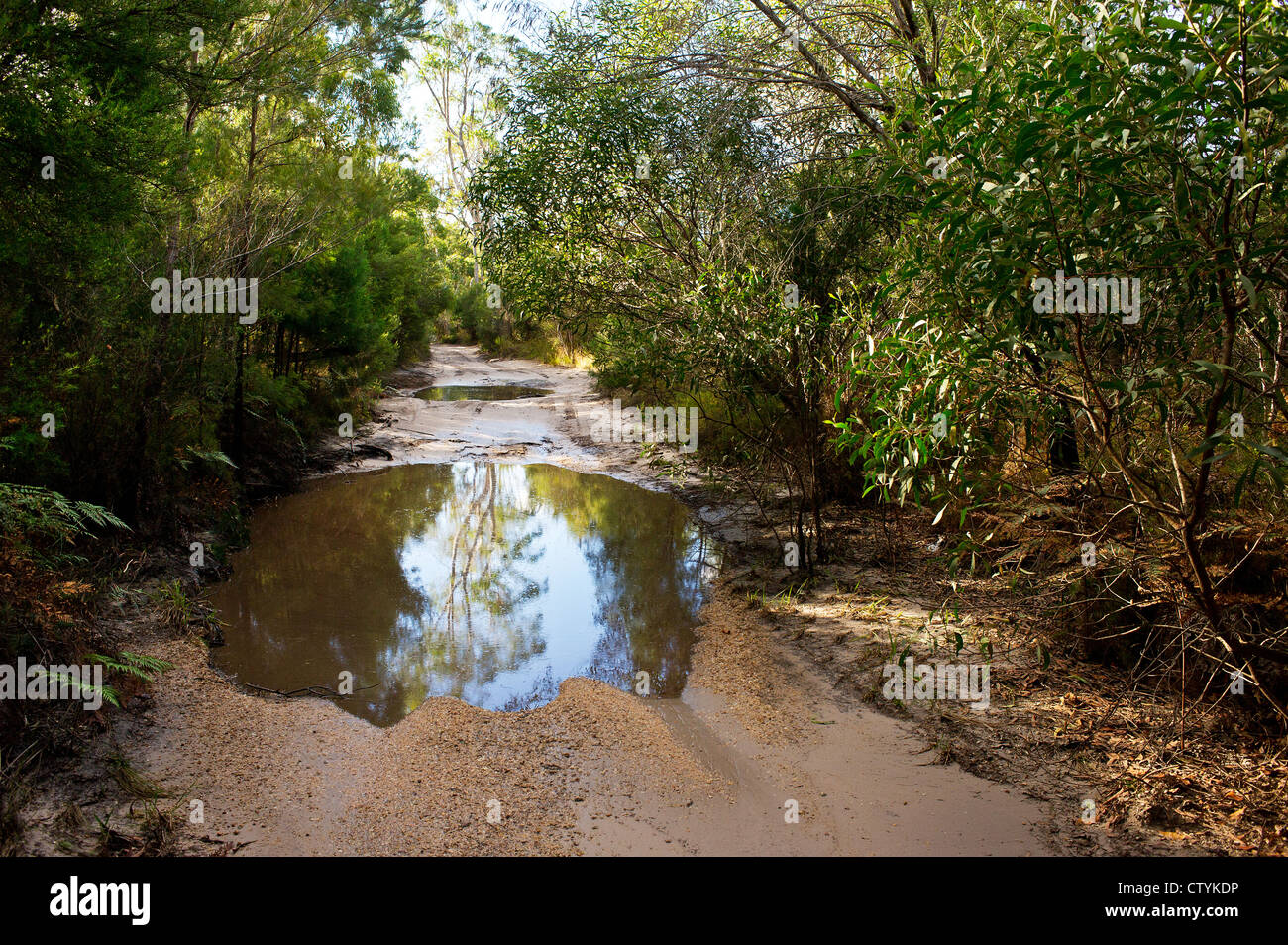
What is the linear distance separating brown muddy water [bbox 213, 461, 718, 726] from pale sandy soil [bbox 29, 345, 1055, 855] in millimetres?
406

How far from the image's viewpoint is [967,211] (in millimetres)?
3084

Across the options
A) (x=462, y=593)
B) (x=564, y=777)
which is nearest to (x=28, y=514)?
(x=462, y=593)

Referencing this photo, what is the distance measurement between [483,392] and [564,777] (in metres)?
19.0

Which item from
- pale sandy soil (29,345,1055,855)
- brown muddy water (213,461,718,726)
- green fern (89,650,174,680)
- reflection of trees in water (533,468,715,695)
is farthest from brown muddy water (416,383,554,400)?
green fern (89,650,174,680)

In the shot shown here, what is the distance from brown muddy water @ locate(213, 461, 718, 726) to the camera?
18.9ft

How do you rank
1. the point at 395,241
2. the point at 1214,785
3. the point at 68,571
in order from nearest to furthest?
the point at 1214,785 → the point at 68,571 → the point at 395,241

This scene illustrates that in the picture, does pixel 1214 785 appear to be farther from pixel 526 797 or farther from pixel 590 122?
pixel 590 122

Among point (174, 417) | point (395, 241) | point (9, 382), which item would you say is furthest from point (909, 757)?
point (395, 241)

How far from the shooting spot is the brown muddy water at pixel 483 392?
69.2 ft

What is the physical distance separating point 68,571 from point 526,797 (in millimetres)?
3938

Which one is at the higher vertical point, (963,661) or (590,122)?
(590,122)

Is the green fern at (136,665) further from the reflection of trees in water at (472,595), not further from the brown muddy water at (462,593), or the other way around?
the reflection of trees in water at (472,595)

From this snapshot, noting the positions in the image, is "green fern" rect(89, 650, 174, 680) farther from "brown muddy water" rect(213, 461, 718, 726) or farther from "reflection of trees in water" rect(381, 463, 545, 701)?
"reflection of trees in water" rect(381, 463, 545, 701)

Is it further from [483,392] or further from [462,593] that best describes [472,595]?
[483,392]
